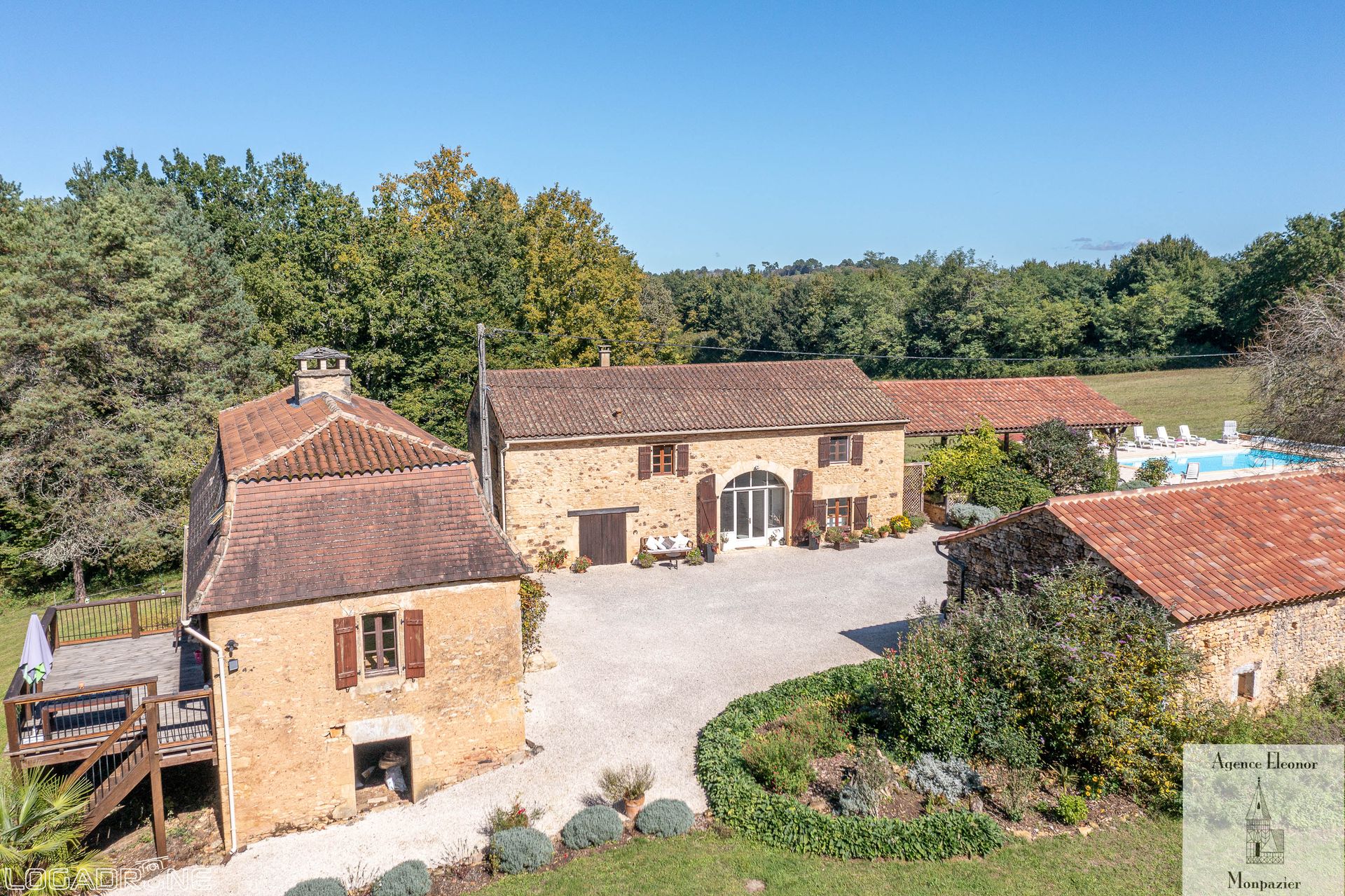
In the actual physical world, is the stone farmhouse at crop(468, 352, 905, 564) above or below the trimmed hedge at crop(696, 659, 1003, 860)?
above

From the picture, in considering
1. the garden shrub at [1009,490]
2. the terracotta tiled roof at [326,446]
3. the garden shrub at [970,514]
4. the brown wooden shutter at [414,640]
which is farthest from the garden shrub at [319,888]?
the garden shrub at [1009,490]

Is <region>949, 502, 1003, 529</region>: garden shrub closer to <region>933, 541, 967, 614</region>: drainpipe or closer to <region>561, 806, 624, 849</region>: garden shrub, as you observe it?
<region>933, 541, 967, 614</region>: drainpipe

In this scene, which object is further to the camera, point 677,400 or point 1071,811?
point 677,400

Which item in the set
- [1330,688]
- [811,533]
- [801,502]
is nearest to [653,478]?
[801,502]

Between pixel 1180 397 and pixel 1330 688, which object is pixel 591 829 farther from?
pixel 1180 397

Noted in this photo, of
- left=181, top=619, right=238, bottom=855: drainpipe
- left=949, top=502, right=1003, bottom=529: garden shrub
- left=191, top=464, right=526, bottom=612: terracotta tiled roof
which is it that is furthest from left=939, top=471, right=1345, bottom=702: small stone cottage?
left=181, top=619, right=238, bottom=855: drainpipe

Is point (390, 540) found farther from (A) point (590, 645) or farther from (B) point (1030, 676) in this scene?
(B) point (1030, 676)
